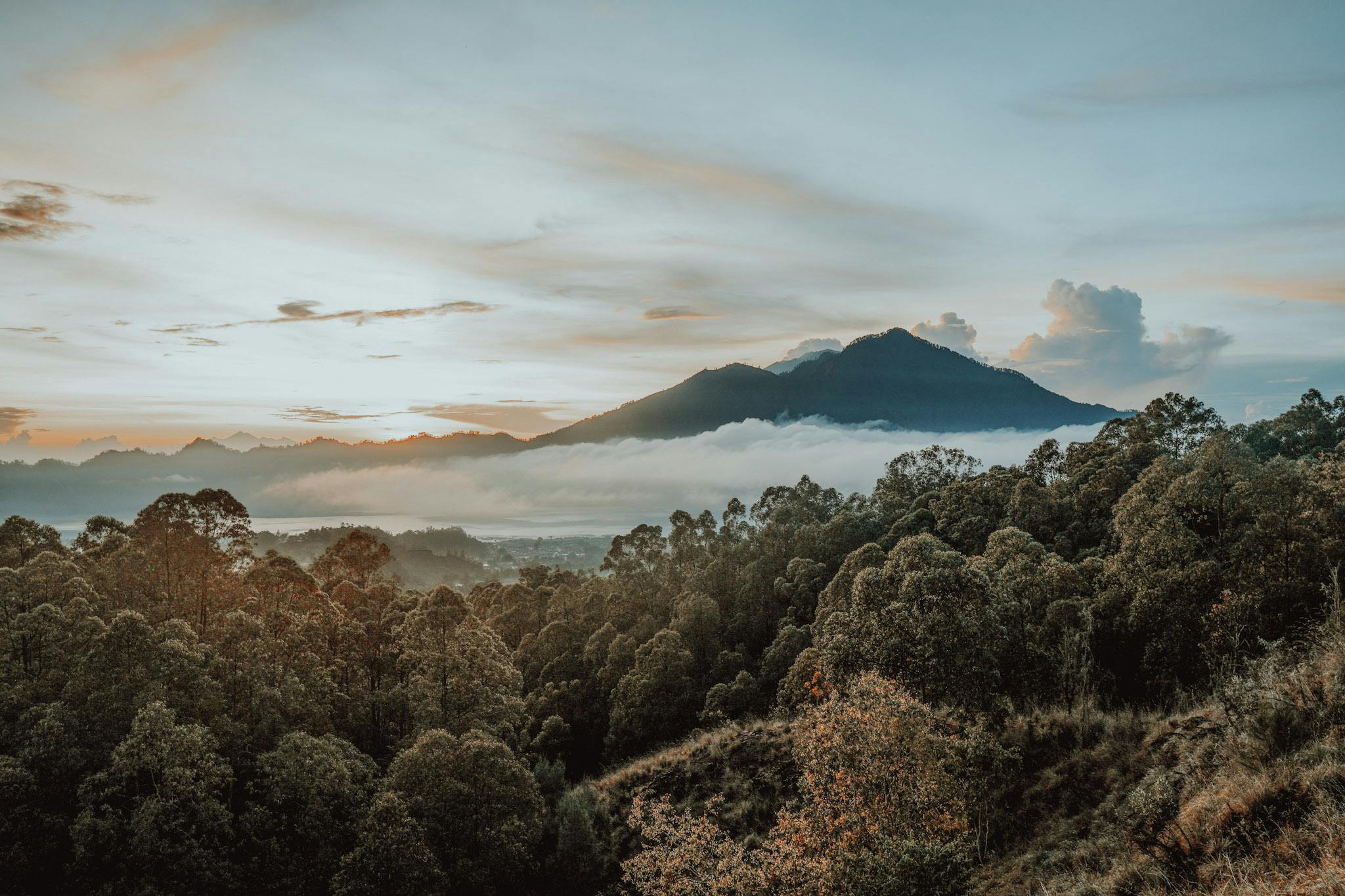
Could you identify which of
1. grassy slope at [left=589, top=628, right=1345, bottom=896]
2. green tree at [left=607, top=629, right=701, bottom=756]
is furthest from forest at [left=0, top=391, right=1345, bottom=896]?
green tree at [left=607, top=629, right=701, bottom=756]

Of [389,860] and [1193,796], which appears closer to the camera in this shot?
[1193,796]

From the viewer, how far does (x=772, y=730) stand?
107 ft

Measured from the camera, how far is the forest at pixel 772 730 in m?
14.0

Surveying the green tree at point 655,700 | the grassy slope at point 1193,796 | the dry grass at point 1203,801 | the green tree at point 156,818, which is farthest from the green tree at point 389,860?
the green tree at point 655,700

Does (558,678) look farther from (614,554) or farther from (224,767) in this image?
(224,767)

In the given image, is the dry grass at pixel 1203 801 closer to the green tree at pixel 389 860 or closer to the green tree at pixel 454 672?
the green tree at pixel 389 860

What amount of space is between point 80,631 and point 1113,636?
4106cm

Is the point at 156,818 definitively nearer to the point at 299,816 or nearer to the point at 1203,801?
the point at 299,816

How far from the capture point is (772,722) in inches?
1330

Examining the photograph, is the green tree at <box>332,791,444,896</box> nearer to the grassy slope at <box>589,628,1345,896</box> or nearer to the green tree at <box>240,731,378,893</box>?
the green tree at <box>240,731,378,893</box>

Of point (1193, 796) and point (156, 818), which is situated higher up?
point (1193, 796)

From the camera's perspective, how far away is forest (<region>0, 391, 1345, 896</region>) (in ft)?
46.0

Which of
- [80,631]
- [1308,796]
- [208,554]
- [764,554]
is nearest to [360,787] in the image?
[80,631]

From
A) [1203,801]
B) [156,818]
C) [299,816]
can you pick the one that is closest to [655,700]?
[299,816]
